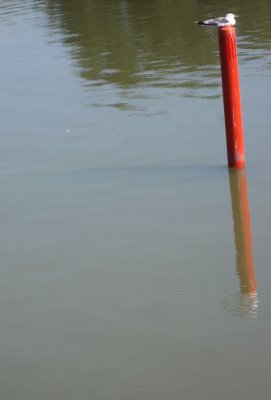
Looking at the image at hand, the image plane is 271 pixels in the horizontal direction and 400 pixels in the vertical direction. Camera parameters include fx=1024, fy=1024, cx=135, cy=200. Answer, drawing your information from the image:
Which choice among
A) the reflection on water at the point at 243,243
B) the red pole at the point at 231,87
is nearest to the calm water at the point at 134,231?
the reflection on water at the point at 243,243

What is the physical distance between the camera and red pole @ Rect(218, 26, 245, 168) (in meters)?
6.73

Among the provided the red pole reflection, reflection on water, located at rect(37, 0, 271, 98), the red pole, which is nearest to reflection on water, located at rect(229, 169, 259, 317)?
the red pole reflection

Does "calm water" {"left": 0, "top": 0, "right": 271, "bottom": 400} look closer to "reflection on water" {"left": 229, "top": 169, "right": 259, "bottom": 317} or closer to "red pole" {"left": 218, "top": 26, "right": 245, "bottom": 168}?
"reflection on water" {"left": 229, "top": 169, "right": 259, "bottom": 317}

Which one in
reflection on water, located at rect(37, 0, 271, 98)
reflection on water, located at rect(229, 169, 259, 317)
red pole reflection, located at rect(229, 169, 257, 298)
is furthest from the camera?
reflection on water, located at rect(37, 0, 271, 98)

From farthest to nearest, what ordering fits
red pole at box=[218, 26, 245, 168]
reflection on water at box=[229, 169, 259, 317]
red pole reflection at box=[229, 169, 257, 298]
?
red pole at box=[218, 26, 245, 168]
red pole reflection at box=[229, 169, 257, 298]
reflection on water at box=[229, 169, 259, 317]

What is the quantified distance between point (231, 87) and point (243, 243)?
1214 mm

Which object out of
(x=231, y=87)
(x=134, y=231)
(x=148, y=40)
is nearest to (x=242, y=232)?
(x=134, y=231)

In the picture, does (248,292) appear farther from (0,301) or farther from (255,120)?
(255,120)

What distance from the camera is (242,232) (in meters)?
6.35

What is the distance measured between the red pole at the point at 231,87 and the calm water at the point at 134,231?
363mm

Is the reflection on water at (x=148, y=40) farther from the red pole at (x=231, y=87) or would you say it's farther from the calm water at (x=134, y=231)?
the red pole at (x=231, y=87)

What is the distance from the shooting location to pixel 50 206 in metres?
7.03

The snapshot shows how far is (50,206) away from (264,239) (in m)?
1.63

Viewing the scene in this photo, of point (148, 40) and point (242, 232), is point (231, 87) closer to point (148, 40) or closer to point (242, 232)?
point (242, 232)
